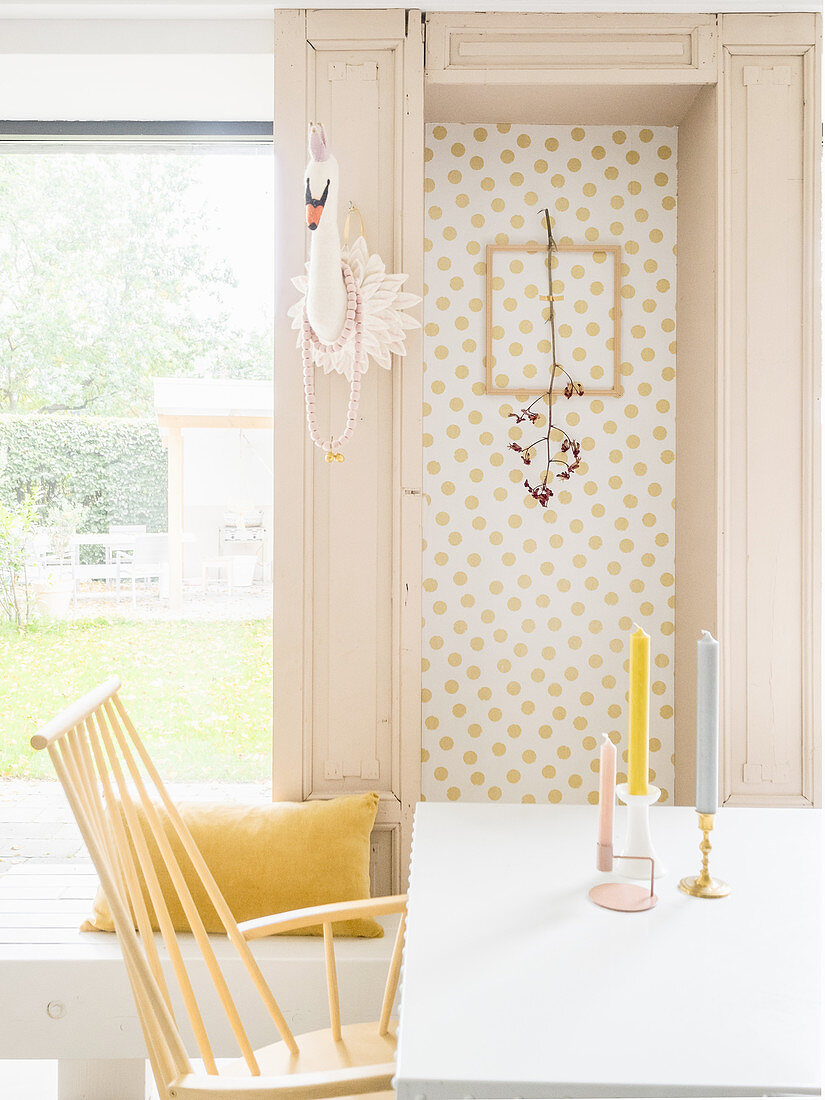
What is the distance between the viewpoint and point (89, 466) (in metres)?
2.60

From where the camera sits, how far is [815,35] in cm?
215

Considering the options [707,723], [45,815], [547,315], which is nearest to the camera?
[707,723]

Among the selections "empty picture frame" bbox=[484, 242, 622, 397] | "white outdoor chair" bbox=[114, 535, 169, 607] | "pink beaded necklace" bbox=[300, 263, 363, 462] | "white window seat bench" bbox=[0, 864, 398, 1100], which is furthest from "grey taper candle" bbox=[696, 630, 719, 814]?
"white outdoor chair" bbox=[114, 535, 169, 607]

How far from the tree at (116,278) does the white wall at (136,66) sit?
0.17 metres

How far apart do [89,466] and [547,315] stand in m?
1.43

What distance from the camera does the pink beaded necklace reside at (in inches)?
82.0

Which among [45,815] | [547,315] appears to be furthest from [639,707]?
[45,815]

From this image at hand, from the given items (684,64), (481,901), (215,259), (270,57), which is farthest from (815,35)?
(481,901)

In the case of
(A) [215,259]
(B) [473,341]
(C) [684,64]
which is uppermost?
(C) [684,64]

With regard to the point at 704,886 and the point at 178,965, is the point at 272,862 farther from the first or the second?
the point at 704,886

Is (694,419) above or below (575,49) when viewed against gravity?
below

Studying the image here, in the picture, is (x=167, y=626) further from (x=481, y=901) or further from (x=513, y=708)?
(x=481, y=901)

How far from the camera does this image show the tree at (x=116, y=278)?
8.37ft

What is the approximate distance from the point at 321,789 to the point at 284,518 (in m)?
0.70
